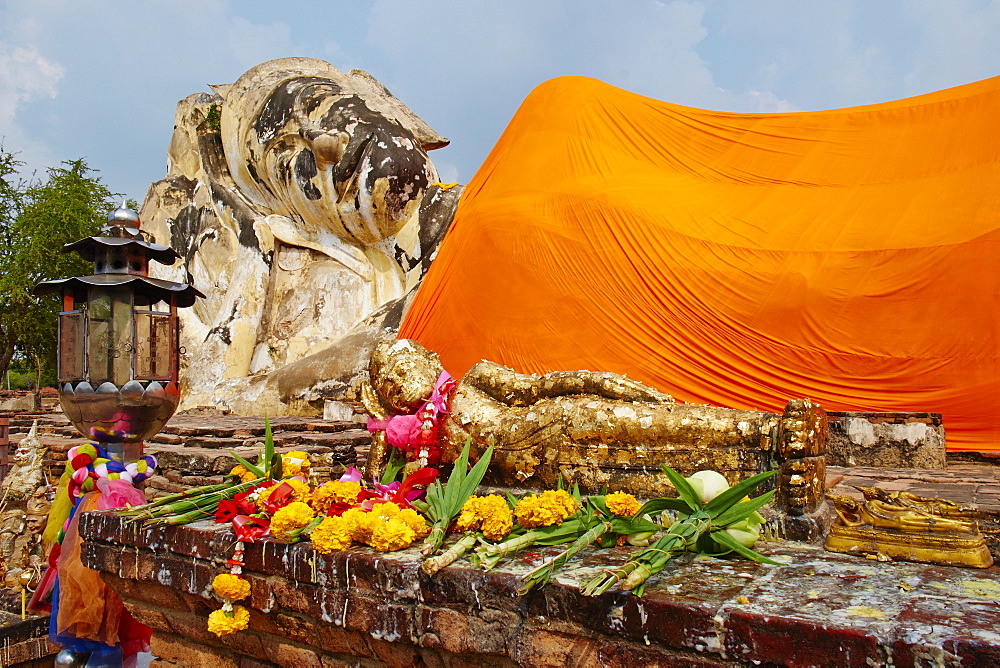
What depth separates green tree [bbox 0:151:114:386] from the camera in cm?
1655

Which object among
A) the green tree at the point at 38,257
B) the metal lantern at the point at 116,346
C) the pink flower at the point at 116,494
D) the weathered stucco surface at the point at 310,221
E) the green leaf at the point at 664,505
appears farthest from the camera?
the green tree at the point at 38,257

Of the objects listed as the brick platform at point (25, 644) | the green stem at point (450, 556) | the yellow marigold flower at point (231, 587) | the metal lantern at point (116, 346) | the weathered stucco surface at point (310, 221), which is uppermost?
the weathered stucco surface at point (310, 221)

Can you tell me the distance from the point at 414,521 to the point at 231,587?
567 millimetres

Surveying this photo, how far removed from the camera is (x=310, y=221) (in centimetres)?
1241

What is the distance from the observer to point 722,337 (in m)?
5.45

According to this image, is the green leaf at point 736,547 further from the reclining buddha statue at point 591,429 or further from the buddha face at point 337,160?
the buddha face at point 337,160

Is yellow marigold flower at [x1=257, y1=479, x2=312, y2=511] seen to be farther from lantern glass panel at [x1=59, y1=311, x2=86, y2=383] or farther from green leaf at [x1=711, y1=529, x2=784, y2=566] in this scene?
lantern glass panel at [x1=59, y1=311, x2=86, y2=383]

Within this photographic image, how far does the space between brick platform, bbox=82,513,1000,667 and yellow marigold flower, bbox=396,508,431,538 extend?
0.31 ft

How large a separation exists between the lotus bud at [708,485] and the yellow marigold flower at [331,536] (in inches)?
37.2

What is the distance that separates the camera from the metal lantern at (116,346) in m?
4.31

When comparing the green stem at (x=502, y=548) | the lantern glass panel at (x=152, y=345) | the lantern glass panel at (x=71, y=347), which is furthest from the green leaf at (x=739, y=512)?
the lantern glass panel at (x=71, y=347)

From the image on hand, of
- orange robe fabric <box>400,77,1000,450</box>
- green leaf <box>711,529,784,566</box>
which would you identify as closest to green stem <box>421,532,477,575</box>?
green leaf <box>711,529,784,566</box>

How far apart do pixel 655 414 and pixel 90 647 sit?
262 cm

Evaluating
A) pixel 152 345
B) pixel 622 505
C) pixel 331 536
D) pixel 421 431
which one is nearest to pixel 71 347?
pixel 152 345
